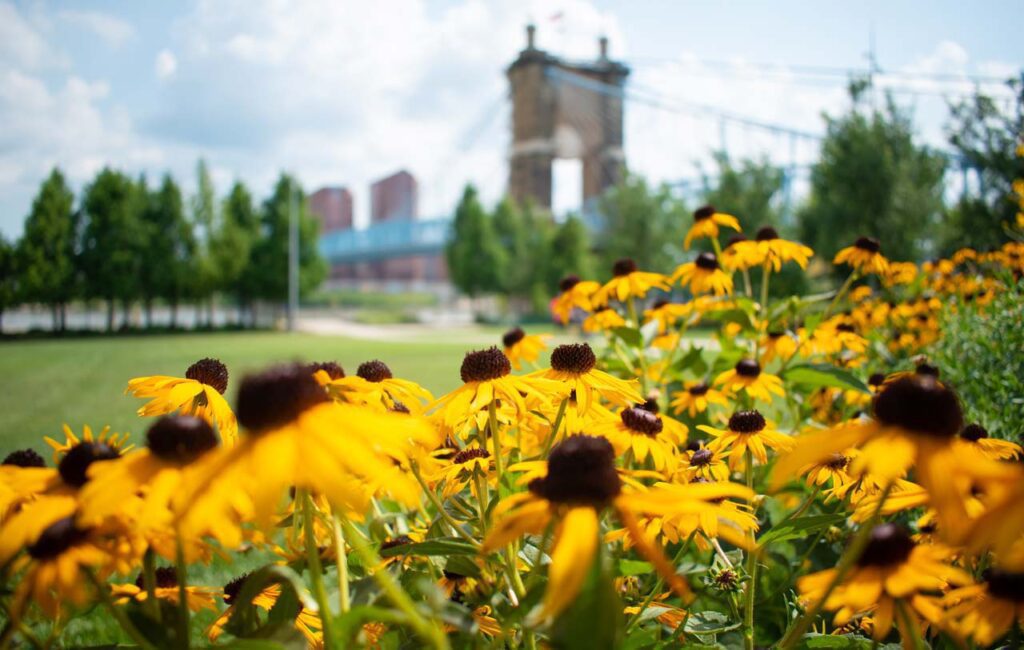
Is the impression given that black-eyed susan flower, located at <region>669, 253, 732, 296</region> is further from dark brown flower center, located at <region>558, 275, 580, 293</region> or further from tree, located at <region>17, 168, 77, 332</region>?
tree, located at <region>17, 168, 77, 332</region>

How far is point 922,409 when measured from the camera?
2.51 ft

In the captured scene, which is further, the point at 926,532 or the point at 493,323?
the point at 493,323

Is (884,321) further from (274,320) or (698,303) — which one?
(274,320)

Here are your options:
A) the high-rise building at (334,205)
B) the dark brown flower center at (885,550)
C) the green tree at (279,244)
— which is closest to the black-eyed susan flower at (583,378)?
the dark brown flower center at (885,550)

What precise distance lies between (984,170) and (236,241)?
92.7 ft

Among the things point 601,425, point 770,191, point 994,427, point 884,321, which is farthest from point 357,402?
point 770,191

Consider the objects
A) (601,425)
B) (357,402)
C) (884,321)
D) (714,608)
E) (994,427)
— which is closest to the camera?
(357,402)

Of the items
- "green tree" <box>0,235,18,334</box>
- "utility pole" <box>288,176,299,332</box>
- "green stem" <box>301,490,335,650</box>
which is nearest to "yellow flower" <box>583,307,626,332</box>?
"green stem" <box>301,490,335,650</box>

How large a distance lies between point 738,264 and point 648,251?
2189 cm

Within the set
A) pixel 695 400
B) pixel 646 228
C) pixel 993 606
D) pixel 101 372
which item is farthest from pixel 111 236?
pixel 993 606

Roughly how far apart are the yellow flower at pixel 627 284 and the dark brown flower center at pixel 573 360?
125 cm

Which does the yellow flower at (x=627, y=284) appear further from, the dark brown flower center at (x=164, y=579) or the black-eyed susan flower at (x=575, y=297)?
the dark brown flower center at (x=164, y=579)

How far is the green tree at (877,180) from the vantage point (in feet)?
40.9

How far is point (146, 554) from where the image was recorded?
2.90 ft
